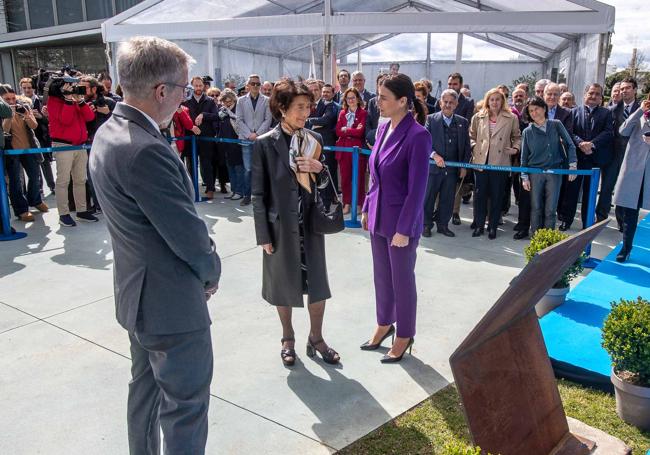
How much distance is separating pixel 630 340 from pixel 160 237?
2.63 meters

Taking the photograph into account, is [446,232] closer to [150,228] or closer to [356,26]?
[356,26]

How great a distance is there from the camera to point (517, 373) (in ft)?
7.58

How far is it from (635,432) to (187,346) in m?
2.60

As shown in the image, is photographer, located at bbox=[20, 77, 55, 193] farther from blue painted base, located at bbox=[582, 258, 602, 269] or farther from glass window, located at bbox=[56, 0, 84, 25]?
glass window, located at bbox=[56, 0, 84, 25]

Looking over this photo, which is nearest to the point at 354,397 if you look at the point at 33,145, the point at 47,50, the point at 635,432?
the point at 635,432

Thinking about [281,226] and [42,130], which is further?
[42,130]

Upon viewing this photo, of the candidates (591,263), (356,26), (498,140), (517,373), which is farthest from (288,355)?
(356,26)

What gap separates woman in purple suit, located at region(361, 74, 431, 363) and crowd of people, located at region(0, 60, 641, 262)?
344 centimetres

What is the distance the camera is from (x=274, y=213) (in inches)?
Answer: 144

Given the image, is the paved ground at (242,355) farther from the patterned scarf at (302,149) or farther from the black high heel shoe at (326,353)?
the patterned scarf at (302,149)

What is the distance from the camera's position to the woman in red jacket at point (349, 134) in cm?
848

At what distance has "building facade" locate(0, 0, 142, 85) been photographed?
923 inches

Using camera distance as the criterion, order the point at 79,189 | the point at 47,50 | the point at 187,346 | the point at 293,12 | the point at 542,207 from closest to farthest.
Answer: the point at 187,346
the point at 542,207
the point at 79,189
the point at 293,12
the point at 47,50

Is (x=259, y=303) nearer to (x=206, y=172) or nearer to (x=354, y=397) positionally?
(x=354, y=397)
